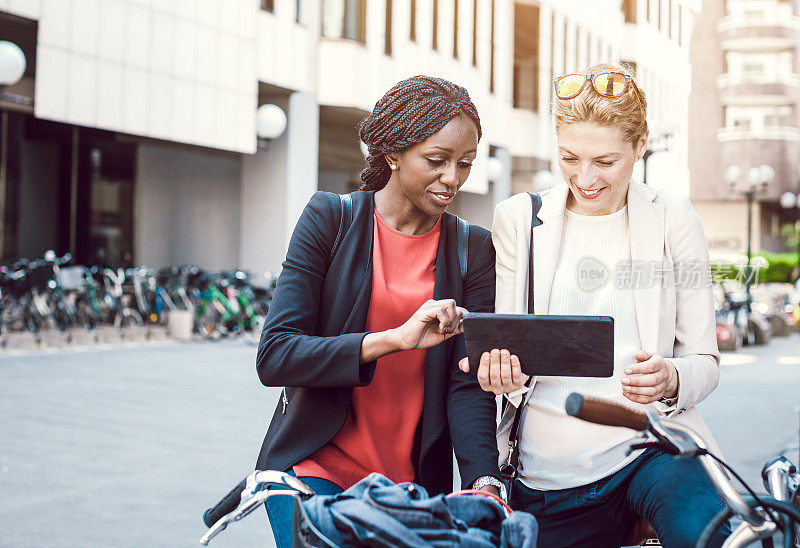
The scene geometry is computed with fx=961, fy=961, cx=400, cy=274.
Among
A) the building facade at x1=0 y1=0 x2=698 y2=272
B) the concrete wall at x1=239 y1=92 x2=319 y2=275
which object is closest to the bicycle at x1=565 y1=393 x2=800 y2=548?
the building facade at x1=0 y1=0 x2=698 y2=272

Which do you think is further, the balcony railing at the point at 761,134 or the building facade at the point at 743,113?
the building facade at the point at 743,113

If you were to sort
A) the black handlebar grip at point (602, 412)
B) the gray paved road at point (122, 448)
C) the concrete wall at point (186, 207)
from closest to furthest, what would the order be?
the black handlebar grip at point (602, 412)
the gray paved road at point (122, 448)
the concrete wall at point (186, 207)

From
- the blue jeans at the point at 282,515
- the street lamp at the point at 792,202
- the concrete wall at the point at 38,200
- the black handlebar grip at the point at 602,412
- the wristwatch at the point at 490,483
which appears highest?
the street lamp at the point at 792,202

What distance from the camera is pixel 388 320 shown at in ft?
8.11

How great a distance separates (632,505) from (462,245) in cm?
79

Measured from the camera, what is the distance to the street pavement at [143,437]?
5.20 m

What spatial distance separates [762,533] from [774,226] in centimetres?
5381

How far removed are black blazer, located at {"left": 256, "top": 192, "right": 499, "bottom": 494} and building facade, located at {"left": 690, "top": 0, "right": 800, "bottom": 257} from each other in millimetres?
50520

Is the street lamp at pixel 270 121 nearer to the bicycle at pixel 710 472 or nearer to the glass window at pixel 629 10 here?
the bicycle at pixel 710 472

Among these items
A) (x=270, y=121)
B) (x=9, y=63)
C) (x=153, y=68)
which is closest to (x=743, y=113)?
(x=270, y=121)

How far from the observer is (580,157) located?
238 centimetres

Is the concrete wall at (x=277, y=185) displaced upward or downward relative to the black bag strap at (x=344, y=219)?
upward

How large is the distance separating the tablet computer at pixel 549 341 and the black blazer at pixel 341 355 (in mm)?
328

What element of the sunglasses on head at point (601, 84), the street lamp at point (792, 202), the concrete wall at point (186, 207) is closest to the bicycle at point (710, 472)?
the sunglasses on head at point (601, 84)
